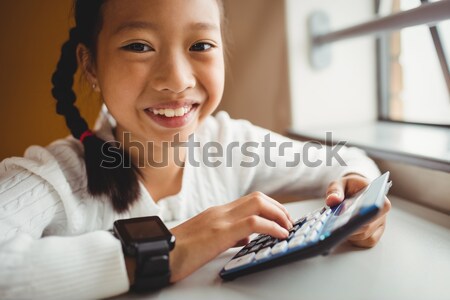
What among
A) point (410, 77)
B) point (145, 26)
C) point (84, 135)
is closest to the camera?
point (145, 26)

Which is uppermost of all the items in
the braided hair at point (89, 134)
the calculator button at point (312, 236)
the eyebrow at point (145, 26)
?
the eyebrow at point (145, 26)

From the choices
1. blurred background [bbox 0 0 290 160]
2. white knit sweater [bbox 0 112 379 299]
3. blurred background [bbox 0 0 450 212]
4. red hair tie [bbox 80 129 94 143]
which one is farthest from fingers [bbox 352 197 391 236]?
blurred background [bbox 0 0 290 160]

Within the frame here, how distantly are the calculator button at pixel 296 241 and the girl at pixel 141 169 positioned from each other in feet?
→ 0.14

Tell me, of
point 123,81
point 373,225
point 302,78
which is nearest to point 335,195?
point 373,225

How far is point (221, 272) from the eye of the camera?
499 mm

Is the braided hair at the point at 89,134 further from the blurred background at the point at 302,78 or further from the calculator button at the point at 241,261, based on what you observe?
the calculator button at the point at 241,261

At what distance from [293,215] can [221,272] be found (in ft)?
0.91

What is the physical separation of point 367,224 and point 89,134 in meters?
0.55

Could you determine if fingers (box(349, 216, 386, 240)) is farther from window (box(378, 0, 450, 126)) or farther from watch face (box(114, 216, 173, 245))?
window (box(378, 0, 450, 126))

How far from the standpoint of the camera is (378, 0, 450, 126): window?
1.11 m

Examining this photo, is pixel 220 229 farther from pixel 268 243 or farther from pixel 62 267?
pixel 62 267

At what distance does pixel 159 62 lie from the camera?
2.34 ft

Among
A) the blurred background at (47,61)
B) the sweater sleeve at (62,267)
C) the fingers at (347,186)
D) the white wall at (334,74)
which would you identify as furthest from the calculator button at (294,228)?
the white wall at (334,74)

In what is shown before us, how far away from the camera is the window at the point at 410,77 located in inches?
43.9
